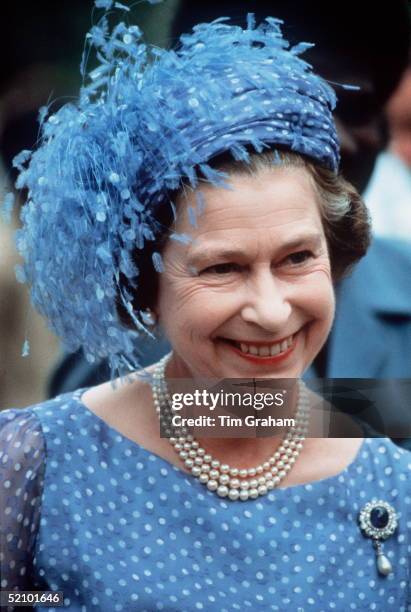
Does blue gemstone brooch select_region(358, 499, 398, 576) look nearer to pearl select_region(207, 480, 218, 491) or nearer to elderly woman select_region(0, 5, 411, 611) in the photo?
elderly woman select_region(0, 5, 411, 611)

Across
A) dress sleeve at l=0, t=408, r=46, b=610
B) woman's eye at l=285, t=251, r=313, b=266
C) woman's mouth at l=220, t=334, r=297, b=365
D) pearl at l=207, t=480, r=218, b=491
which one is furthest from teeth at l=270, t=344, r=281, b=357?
dress sleeve at l=0, t=408, r=46, b=610

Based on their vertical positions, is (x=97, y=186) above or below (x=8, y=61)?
below

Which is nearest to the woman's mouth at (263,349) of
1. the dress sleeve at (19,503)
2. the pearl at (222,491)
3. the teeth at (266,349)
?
the teeth at (266,349)

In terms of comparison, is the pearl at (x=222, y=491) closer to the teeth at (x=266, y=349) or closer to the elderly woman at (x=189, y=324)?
the elderly woman at (x=189, y=324)

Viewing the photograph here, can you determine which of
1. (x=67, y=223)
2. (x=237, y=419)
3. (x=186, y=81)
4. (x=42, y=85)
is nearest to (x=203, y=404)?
(x=237, y=419)

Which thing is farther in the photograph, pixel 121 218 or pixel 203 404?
pixel 203 404

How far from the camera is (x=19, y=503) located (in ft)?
3.71

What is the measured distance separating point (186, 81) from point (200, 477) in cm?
57

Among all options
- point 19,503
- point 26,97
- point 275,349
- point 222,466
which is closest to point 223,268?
point 275,349

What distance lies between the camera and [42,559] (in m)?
1.12

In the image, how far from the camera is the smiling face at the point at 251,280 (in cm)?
108

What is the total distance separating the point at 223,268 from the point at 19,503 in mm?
440

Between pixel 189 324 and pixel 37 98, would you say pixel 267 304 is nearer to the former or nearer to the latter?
pixel 189 324

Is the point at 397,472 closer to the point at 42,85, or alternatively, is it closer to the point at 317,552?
the point at 317,552
